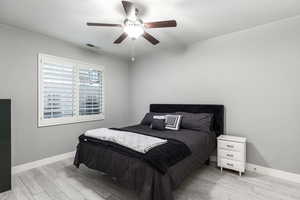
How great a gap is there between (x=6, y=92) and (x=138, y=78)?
2.98 meters

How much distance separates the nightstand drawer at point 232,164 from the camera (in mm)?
2645

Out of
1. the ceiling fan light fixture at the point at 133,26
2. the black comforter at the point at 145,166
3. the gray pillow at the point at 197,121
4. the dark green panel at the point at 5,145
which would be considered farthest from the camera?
the gray pillow at the point at 197,121

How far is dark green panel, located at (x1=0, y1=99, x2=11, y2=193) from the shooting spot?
2234 mm

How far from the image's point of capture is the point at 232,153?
2732 mm

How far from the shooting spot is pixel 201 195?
2141mm

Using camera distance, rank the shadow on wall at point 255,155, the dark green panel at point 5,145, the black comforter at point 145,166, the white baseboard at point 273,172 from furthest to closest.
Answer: the shadow on wall at point 255,155
the white baseboard at point 273,172
the dark green panel at point 5,145
the black comforter at point 145,166

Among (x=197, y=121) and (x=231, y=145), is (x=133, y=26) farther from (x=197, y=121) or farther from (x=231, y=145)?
(x=231, y=145)

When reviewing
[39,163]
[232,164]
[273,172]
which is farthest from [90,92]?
[273,172]

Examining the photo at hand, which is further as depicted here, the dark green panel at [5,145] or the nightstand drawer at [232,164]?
the nightstand drawer at [232,164]

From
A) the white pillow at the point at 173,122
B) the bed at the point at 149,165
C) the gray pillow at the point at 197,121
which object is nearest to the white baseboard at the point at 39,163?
the bed at the point at 149,165

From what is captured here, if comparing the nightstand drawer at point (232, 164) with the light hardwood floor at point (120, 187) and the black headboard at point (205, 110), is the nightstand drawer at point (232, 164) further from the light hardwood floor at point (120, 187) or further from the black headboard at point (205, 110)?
Result: the black headboard at point (205, 110)

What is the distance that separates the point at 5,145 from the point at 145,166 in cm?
210

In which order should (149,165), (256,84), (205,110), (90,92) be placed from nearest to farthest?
(149,165)
(256,84)
(205,110)
(90,92)

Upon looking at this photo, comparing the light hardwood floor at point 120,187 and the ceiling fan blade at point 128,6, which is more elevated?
the ceiling fan blade at point 128,6
